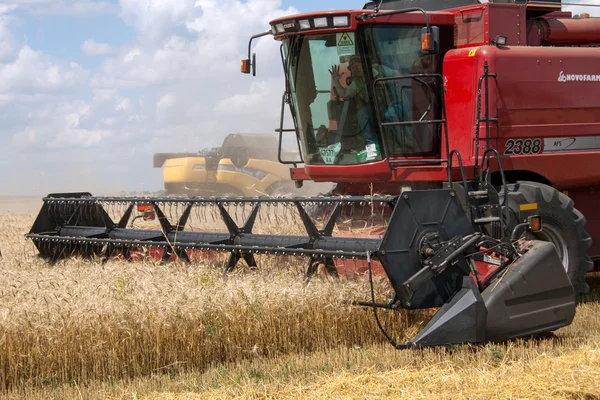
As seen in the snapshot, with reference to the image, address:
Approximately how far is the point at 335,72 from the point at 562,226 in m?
1.99

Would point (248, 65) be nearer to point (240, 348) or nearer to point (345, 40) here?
point (345, 40)

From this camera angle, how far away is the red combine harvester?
544 centimetres

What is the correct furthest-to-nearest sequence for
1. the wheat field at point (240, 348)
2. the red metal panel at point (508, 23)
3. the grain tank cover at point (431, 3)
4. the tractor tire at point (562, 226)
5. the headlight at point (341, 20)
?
the grain tank cover at point (431, 3) < the red metal panel at point (508, 23) < the headlight at point (341, 20) < the tractor tire at point (562, 226) < the wheat field at point (240, 348)

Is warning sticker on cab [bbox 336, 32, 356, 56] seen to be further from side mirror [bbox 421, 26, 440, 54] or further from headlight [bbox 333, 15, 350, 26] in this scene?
side mirror [bbox 421, 26, 440, 54]

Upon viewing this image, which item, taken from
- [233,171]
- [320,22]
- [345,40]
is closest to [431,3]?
[345,40]

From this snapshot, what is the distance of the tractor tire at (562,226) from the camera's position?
17.7ft

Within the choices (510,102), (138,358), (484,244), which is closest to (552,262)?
(484,244)

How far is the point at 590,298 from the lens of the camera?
610cm

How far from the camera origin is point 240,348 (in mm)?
4387

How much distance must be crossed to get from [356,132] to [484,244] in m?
1.83

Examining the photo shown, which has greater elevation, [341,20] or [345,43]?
[341,20]

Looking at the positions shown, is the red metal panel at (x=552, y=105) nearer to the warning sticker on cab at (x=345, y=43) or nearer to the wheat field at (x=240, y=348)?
the warning sticker on cab at (x=345, y=43)

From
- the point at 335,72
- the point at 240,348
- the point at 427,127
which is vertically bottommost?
the point at 240,348

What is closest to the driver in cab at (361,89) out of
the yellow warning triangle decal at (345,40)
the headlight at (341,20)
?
the yellow warning triangle decal at (345,40)
